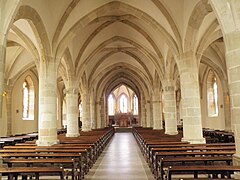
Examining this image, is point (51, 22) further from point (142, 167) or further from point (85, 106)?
point (85, 106)

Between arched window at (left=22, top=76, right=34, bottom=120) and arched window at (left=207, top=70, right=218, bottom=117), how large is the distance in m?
15.9

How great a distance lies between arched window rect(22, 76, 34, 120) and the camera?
2134 centimetres

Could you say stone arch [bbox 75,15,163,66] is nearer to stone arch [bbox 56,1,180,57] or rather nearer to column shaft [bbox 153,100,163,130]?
stone arch [bbox 56,1,180,57]

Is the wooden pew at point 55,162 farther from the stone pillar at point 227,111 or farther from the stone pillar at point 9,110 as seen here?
the stone pillar at point 227,111

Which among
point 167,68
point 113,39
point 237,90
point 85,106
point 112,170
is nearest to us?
point 237,90

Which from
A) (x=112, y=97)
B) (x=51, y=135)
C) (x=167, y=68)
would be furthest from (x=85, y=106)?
(x=112, y=97)

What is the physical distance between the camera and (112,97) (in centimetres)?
4238

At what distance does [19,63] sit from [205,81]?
51.6ft

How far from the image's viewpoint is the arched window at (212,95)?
21.7 m

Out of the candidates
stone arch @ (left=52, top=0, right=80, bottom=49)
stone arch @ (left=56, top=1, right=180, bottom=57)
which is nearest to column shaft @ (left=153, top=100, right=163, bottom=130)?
stone arch @ (left=56, top=1, right=180, bottom=57)

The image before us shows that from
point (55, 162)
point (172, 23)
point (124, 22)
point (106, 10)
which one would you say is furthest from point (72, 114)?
point (55, 162)

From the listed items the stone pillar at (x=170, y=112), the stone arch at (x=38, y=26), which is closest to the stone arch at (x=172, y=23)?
the stone arch at (x=38, y=26)

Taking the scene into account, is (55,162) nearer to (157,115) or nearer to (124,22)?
(124,22)

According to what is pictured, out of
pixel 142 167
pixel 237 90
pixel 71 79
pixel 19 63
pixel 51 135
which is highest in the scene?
pixel 19 63
